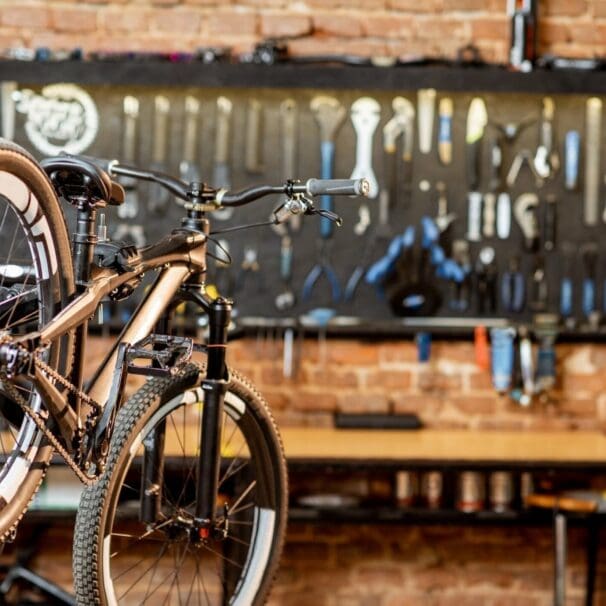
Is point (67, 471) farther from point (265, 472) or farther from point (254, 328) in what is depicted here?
point (265, 472)

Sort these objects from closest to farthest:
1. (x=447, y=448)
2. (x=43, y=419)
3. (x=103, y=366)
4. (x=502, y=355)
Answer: (x=43, y=419), (x=103, y=366), (x=447, y=448), (x=502, y=355)

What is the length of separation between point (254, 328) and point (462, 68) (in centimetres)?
118

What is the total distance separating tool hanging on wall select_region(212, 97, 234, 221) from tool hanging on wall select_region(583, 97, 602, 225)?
4.29ft

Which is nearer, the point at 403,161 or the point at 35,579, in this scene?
the point at 35,579

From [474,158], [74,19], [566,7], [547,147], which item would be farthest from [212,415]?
[566,7]

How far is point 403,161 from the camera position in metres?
4.15

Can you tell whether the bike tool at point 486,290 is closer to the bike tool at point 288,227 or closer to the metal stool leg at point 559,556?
the bike tool at point 288,227

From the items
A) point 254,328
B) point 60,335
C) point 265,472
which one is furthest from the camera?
point 254,328

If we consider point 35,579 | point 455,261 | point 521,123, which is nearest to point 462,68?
point 521,123

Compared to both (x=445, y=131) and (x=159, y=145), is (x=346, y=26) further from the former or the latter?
(x=159, y=145)

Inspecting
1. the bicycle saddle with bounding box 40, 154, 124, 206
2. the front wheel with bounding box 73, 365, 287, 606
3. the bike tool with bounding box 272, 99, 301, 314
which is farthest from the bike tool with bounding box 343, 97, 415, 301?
the bicycle saddle with bounding box 40, 154, 124, 206

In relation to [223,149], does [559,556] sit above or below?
below

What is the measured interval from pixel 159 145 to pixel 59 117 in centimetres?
38

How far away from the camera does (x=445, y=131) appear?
4133mm
